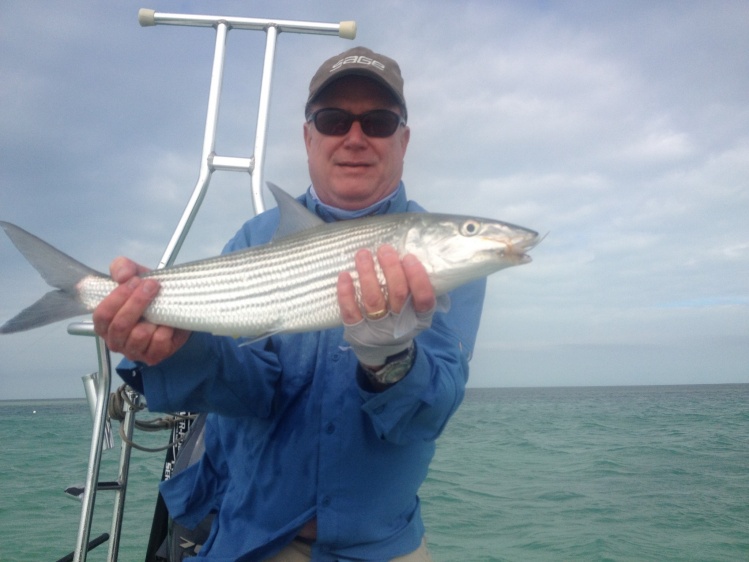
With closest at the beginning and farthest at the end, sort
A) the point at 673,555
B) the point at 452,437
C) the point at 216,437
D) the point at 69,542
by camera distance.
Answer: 1. the point at 216,437
2. the point at 673,555
3. the point at 69,542
4. the point at 452,437

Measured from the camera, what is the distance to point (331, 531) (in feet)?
10.4

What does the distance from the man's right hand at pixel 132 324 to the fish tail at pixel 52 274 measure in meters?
0.25

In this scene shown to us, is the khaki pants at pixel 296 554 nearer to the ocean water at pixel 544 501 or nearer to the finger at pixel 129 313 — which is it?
the finger at pixel 129 313

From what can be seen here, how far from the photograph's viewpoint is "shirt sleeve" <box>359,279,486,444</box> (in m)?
2.88

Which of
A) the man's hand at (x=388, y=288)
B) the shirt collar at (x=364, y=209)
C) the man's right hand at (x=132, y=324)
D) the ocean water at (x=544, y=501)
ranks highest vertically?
the shirt collar at (x=364, y=209)

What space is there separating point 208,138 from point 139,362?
231cm

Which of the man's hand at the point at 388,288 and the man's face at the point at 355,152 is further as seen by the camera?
the man's face at the point at 355,152

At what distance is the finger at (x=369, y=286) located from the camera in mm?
2785

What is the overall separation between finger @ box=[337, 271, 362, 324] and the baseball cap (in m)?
1.71

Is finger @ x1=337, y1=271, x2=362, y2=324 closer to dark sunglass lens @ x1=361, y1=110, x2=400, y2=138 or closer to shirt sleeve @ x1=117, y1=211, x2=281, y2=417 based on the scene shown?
shirt sleeve @ x1=117, y1=211, x2=281, y2=417

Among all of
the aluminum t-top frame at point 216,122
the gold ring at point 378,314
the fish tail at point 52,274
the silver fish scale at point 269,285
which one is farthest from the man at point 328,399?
the aluminum t-top frame at point 216,122

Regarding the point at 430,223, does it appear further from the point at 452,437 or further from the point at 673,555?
the point at 452,437

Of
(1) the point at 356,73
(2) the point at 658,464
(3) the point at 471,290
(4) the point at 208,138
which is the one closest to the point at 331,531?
(3) the point at 471,290

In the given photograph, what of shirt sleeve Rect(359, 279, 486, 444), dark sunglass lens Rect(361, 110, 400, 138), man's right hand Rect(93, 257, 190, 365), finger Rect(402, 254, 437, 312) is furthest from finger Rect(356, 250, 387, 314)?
dark sunglass lens Rect(361, 110, 400, 138)
